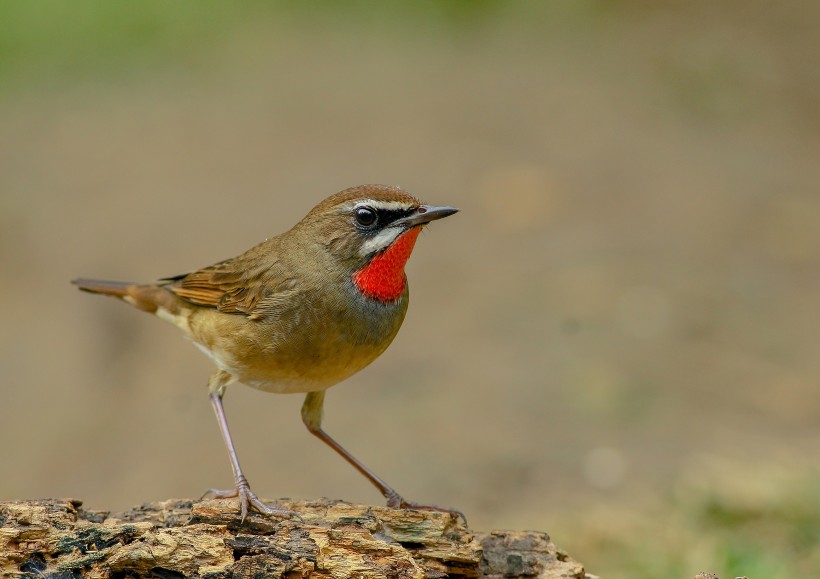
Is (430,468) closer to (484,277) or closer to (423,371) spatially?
(423,371)

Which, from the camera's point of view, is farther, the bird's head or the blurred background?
the blurred background

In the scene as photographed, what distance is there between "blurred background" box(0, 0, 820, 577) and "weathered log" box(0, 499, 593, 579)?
1878mm

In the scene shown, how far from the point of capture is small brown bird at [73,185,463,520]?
5.32 meters

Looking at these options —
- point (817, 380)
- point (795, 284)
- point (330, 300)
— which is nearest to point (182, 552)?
point (330, 300)

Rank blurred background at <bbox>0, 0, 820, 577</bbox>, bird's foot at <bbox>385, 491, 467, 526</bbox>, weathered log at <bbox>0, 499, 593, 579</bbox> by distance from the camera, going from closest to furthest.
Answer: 1. weathered log at <bbox>0, 499, 593, 579</bbox>
2. bird's foot at <bbox>385, 491, 467, 526</bbox>
3. blurred background at <bbox>0, 0, 820, 577</bbox>

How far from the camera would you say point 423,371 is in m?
10.0

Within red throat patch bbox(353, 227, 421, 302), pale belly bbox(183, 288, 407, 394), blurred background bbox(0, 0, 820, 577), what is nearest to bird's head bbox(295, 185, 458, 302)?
red throat patch bbox(353, 227, 421, 302)

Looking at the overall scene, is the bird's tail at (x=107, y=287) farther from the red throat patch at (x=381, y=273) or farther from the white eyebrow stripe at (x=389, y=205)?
the white eyebrow stripe at (x=389, y=205)

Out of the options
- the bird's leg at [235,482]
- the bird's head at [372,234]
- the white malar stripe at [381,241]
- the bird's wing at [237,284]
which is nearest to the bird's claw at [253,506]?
the bird's leg at [235,482]

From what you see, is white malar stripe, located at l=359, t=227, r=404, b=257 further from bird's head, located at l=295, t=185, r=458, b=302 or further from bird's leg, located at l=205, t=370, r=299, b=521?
bird's leg, located at l=205, t=370, r=299, b=521

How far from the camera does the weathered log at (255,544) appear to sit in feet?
14.5

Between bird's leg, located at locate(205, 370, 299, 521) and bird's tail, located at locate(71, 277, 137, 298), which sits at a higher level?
bird's tail, located at locate(71, 277, 137, 298)

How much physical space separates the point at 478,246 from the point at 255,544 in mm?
7324

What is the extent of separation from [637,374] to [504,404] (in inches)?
47.1
